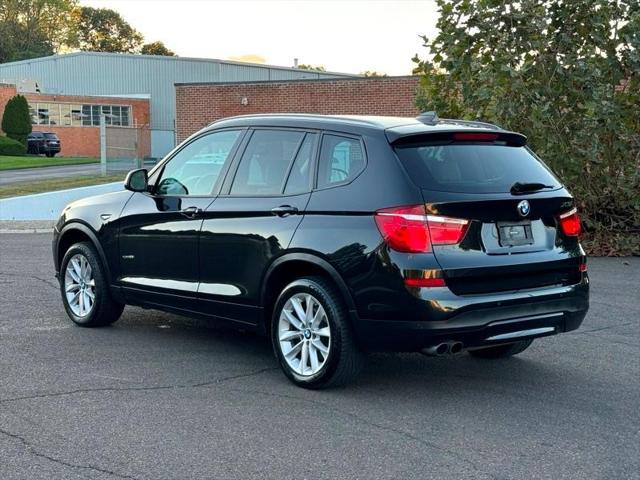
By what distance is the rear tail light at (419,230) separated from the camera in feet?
18.3

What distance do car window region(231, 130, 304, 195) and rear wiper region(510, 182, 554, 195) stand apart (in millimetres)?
1526

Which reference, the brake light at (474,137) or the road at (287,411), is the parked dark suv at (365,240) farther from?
the road at (287,411)

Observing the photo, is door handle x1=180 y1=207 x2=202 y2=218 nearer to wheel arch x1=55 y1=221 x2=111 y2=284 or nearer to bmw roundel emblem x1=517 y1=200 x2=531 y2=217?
wheel arch x1=55 y1=221 x2=111 y2=284

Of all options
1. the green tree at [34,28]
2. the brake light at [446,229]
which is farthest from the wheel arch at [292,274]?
the green tree at [34,28]

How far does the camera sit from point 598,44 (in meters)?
14.3

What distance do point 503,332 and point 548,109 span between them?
9.14 m

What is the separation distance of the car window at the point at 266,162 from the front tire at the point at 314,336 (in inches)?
31.8

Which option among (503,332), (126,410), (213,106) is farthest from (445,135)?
(213,106)

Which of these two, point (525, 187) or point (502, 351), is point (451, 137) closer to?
point (525, 187)

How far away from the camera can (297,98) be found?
108ft

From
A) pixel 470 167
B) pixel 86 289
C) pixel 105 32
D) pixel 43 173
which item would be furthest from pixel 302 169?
pixel 105 32

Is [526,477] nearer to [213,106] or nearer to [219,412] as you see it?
[219,412]

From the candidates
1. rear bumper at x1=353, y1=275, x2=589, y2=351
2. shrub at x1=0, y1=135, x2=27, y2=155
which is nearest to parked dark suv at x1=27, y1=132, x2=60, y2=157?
shrub at x1=0, y1=135, x2=27, y2=155

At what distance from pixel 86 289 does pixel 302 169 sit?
2.77m
